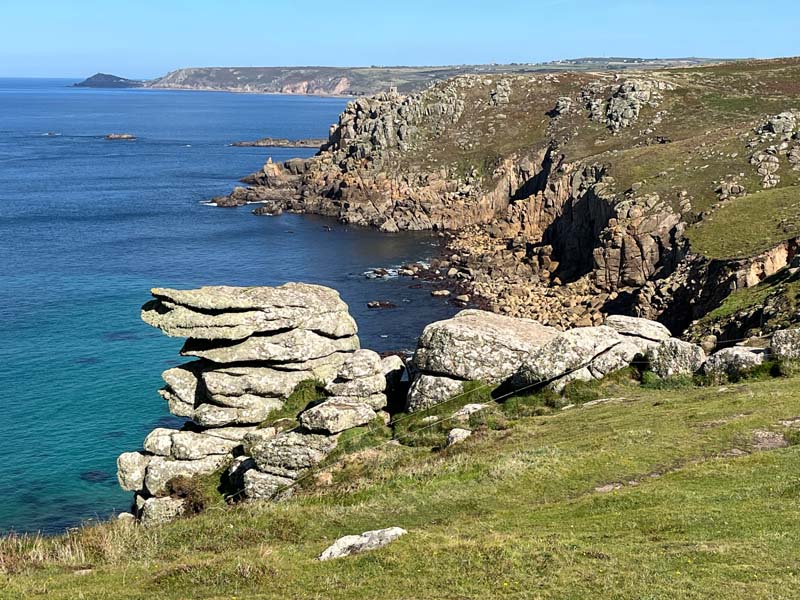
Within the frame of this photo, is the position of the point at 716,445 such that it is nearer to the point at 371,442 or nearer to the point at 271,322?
the point at 371,442

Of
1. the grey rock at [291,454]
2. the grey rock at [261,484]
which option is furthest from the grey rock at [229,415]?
the grey rock at [261,484]

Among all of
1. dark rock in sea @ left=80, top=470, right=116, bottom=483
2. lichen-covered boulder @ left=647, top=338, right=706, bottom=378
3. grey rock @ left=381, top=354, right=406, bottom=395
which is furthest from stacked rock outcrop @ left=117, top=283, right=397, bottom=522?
dark rock in sea @ left=80, top=470, right=116, bottom=483

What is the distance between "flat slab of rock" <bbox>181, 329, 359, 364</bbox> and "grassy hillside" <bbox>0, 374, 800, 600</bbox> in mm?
9892

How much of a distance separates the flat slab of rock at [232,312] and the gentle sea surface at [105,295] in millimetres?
15847

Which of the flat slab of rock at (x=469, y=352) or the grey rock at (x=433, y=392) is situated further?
the flat slab of rock at (x=469, y=352)

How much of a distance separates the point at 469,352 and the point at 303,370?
9466 mm

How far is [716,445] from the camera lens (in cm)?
2700

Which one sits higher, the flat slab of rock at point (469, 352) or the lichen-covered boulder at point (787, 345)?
the lichen-covered boulder at point (787, 345)

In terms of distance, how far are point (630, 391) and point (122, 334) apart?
194 feet

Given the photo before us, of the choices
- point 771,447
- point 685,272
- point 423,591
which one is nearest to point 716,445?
point 771,447

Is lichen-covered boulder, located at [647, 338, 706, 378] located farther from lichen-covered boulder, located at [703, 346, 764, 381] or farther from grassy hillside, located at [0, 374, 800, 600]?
grassy hillside, located at [0, 374, 800, 600]

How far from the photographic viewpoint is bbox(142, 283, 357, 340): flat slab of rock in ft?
133

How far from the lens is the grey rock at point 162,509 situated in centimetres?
3659

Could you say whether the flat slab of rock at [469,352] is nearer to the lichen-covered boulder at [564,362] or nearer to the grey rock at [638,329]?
the lichen-covered boulder at [564,362]
